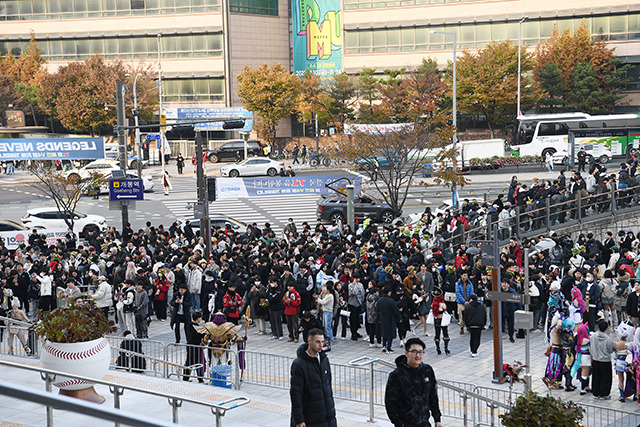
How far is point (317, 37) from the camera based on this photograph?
77750 millimetres

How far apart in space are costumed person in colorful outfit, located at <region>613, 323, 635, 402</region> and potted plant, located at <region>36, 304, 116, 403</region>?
875cm

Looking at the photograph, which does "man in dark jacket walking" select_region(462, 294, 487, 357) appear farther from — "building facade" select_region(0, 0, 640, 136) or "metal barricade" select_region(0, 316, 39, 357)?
"building facade" select_region(0, 0, 640, 136)

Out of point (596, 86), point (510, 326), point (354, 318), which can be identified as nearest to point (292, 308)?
point (354, 318)

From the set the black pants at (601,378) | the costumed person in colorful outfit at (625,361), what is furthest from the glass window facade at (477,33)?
the black pants at (601,378)

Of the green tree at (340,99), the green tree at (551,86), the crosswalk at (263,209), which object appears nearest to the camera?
the crosswalk at (263,209)

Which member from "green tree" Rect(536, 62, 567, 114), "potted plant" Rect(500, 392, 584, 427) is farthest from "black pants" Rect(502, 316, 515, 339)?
"green tree" Rect(536, 62, 567, 114)

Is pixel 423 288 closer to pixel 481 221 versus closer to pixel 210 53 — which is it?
pixel 481 221

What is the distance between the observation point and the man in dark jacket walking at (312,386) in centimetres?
739

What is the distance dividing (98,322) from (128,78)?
2483 inches

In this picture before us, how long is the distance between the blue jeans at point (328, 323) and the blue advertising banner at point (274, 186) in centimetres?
1455

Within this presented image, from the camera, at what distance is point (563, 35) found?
212 feet

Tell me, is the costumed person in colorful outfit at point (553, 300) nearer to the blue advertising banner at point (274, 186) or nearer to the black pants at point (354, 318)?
the black pants at point (354, 318)

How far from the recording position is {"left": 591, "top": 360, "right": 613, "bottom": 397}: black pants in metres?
13.6

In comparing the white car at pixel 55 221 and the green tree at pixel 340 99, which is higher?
the green tree at pixel 340 99
